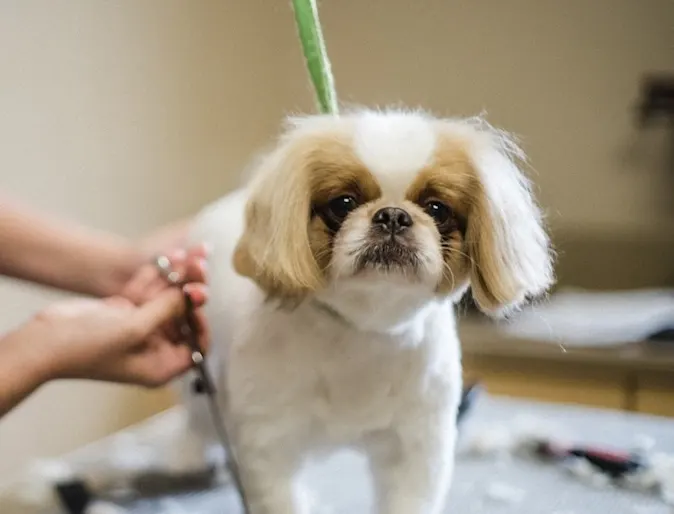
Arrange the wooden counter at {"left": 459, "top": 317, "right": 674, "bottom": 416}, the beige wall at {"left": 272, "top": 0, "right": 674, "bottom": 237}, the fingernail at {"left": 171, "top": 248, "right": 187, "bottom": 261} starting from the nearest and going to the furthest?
the fingernail at {"left": 171, "top": 248, "right": 187, "bottom": 261}
the wooden counter at {"left": 459, "top": 317, "right": 674, "bottom": 416}
the beige wall at {"left": 272, "top": 0, "right": 674, "bottom": 237}

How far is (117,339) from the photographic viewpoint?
76 centimetres

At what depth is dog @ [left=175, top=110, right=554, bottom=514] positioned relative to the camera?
25.2 inches

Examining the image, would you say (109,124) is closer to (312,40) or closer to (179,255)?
(179,255)

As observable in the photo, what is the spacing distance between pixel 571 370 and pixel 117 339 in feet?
4.47

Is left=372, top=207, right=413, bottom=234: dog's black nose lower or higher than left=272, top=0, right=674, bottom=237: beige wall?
higher

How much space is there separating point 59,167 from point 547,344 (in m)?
1.12

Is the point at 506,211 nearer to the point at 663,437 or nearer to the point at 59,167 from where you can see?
the point at 663,437

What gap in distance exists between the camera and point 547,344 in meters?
1.85

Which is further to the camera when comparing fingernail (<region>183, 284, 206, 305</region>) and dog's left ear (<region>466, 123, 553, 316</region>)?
fingernail (<region>183, 284, 206, 305</region>)

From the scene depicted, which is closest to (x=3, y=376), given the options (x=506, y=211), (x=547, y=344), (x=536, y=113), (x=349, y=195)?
(x=349, y=195)

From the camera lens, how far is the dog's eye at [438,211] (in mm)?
654

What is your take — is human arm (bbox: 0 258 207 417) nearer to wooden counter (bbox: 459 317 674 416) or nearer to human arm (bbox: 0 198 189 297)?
human arm (bbox: 0 198 189 297)

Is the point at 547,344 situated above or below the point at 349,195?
below

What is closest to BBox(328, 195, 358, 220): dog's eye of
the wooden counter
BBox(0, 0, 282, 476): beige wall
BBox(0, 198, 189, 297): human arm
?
BBox(0, 198, 189, 297): human arm
